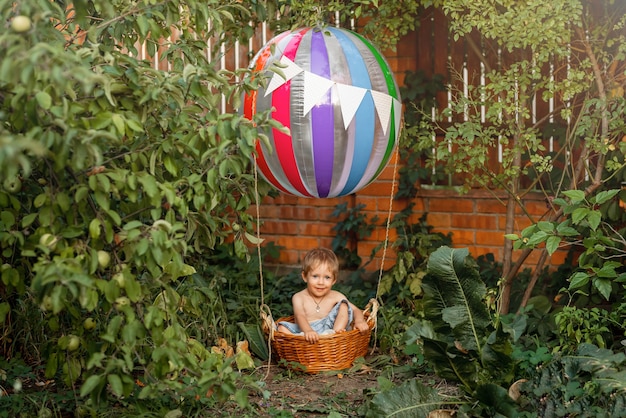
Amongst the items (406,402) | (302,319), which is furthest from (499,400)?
(302,319)

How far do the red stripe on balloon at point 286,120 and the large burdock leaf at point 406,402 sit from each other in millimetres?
1111

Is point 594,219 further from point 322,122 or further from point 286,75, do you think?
point 286,75

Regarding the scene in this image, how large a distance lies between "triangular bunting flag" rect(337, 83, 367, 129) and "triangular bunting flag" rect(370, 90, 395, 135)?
0.10 meters

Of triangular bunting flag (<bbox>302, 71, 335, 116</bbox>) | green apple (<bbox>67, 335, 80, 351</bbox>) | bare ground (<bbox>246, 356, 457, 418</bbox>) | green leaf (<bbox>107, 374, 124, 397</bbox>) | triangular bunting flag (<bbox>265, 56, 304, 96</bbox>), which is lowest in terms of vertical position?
bare ground (<bbox>246, 356, 457, 418</bbox>)

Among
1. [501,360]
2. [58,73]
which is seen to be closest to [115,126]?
[58,73]

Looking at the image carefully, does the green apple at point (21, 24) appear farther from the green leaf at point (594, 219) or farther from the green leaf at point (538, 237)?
the green leaf at point (594, 219)

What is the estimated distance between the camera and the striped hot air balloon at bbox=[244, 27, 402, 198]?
3.83m

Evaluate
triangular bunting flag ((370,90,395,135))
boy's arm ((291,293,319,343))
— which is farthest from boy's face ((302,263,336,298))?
triangular bunting flag ((370,90,395,135))

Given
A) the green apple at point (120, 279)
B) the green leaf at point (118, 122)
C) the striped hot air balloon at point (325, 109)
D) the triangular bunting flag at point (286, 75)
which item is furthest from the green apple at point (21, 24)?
the triangular bunting flag at point (286, 75)

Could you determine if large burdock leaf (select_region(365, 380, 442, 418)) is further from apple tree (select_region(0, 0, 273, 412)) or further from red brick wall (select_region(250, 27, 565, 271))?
red brick wall (select_region(250, 27, 565, 271))

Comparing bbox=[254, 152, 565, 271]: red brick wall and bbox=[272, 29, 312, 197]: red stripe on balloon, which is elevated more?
bbox=[272, 29, 312, 197]: red stripe on balloon

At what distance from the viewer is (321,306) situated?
15.2 ft

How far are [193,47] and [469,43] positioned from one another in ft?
6.56

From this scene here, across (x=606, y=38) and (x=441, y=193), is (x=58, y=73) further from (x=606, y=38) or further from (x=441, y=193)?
(x=441, y=193)
